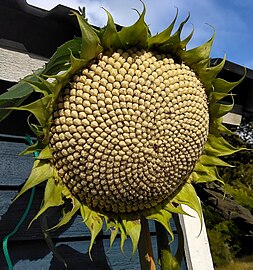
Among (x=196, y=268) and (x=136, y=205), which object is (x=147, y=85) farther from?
(x=196, y=268)

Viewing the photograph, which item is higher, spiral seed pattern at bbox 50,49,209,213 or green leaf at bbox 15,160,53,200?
spiral seed pattern at bbox 50,49,209,213

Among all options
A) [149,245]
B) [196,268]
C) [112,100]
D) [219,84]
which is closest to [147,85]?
[112,100]

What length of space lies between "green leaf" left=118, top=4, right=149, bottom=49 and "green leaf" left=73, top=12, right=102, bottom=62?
0.14ft

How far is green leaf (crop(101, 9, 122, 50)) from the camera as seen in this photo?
0.68m

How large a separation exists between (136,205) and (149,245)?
0.12m

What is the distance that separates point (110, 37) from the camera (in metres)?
0.69

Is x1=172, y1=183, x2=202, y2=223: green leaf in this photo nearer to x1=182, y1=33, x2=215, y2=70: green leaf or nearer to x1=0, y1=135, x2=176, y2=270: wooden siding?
x1=182, y1=33, x2=215, y2=70: green leaf

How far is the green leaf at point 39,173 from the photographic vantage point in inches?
27.6

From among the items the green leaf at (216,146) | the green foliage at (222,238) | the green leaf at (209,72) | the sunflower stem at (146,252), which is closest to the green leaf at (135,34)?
the green leaf at (209,72)

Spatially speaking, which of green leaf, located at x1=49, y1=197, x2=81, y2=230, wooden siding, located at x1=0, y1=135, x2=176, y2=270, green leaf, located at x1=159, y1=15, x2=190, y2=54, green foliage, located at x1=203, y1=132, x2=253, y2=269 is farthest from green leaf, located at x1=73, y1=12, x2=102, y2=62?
green foliage, located at x1=203, y1=132, x2=253, y2=269

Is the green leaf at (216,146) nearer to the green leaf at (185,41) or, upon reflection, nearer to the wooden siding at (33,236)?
the green leaf at (185,41)

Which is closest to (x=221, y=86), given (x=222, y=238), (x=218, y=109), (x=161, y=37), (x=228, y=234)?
(x=218, y=109)

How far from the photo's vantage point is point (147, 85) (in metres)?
0.69

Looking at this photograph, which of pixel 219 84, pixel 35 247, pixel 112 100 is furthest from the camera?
pixel 35 247
